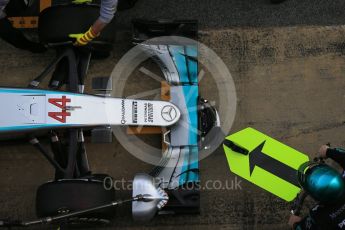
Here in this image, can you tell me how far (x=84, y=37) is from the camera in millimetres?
3068

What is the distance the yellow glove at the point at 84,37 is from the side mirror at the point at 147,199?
981 millimetres

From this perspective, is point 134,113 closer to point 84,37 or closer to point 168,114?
point 168,114

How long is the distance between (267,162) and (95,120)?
1.38 meters

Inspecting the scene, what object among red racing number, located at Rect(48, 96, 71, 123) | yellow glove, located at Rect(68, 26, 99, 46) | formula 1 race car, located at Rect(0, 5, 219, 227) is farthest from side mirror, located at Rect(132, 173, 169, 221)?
yellow glove, located at Rect(68, 26, 99, 46)

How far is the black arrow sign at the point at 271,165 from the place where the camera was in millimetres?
3527

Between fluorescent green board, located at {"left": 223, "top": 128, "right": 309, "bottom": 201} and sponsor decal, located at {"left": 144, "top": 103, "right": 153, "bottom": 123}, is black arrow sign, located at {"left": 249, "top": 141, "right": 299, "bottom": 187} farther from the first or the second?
sponsor decal, located at {"left": 144, "top": 103, "right": 153, "bottom": 123}

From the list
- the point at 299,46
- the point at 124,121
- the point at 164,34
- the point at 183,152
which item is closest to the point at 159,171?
the point at 183,152

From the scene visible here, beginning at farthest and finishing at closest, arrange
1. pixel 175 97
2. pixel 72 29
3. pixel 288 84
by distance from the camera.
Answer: pixel 288 84
pixel 175 97
pixel 72 29

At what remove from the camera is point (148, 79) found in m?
3.69

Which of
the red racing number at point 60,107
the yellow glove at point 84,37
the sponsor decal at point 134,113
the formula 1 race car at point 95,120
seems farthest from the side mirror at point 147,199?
the yellow glove at point 84,37

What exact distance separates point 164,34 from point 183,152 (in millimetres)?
914

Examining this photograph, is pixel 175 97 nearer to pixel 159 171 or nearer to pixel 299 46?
pixel 159 171

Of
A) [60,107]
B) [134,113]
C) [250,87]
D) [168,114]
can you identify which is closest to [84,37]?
[60,107]

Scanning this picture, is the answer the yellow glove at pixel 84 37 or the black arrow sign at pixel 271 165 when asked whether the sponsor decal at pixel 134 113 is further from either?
the black arrow sign at pixel 271 165
